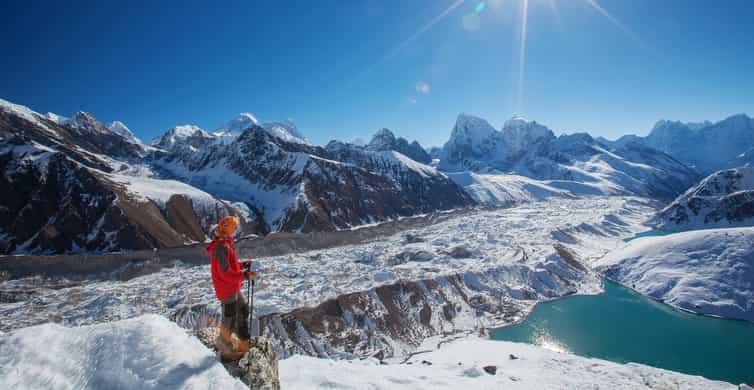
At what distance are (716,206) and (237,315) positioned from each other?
643ft

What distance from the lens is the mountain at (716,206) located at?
413ft

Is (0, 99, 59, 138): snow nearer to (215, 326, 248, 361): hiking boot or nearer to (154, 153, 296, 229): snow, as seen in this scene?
(154, 153, 296, 229): snow

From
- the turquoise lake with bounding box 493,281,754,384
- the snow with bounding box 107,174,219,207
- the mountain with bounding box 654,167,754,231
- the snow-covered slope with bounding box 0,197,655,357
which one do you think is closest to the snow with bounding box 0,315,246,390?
the snow-covered slope with bounding box 0,197,655,357

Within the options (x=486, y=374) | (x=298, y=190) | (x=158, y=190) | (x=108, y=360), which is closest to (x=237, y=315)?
(x=108, y=360)

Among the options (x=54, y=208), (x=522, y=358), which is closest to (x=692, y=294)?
(x=522, y=358)

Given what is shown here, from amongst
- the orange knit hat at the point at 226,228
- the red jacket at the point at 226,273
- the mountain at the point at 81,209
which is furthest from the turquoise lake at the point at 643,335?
the mountain at the point at 81,209

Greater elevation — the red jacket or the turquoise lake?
the red jacket

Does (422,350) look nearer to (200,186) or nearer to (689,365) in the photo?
(689,365)

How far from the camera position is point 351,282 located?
65.2 meters

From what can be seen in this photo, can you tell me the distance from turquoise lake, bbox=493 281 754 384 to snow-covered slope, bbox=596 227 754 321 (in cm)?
313

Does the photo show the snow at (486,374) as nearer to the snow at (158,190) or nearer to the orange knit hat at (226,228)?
the orange knit hat at (226,228)

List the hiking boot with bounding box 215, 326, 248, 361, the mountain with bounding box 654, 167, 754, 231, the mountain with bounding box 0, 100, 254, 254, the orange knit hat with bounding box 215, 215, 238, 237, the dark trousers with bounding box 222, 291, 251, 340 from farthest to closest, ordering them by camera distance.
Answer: the mountain with bounding box 654, 167, 754, 231 → the mountain with bounding box 0, 100, 254, 254 → the dark trousers with bounding box 222, 291, 251, 340 → the orange knit hat with bounding box 215, 215, 238, 237 → the hiking boot with bounding box 215, 326, 248, 361

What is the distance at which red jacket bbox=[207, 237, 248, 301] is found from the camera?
8.96 m

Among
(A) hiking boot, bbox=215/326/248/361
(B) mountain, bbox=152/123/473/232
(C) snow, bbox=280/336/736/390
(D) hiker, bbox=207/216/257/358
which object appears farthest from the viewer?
(B) mountain, bbox=152/123/473/232
